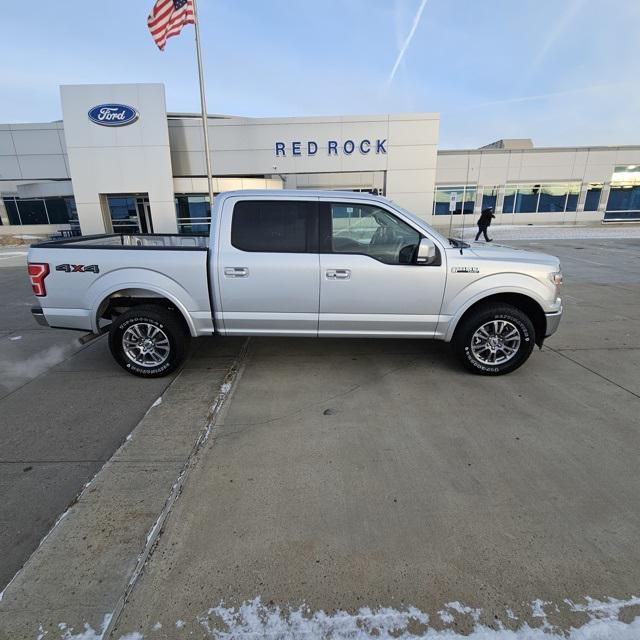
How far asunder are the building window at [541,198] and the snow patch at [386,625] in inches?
1309

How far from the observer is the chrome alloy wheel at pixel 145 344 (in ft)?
13.8

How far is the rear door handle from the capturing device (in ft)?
13.1

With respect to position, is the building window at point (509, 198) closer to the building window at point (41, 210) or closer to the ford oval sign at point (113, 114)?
the ford oval sign at point (113, 114)

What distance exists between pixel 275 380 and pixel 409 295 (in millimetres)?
1742

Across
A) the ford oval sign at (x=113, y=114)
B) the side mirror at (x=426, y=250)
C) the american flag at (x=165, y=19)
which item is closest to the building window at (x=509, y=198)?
the american flag at (x=165, y=19)

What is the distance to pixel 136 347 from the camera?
4.26 meters

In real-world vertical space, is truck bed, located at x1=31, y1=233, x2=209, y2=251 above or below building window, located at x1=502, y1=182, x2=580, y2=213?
below

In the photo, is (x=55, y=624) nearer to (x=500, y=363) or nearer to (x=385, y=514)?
(x=385, y=514)

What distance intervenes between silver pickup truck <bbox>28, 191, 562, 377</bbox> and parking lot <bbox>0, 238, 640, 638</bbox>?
0.56 m

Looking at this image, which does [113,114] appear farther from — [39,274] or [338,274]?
[338,274]

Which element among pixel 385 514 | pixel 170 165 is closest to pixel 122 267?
pixel 385 514

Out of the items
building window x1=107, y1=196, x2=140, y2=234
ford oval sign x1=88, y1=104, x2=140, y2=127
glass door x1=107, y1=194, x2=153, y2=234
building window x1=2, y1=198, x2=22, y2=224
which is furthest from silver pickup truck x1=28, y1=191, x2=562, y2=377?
building window x1=2, y1=198, x2=22, y2=224

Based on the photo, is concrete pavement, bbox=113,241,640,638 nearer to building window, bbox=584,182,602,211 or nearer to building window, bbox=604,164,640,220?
building window, bbox=584,182,602,211

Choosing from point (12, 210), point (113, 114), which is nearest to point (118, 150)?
point (113, 114)
